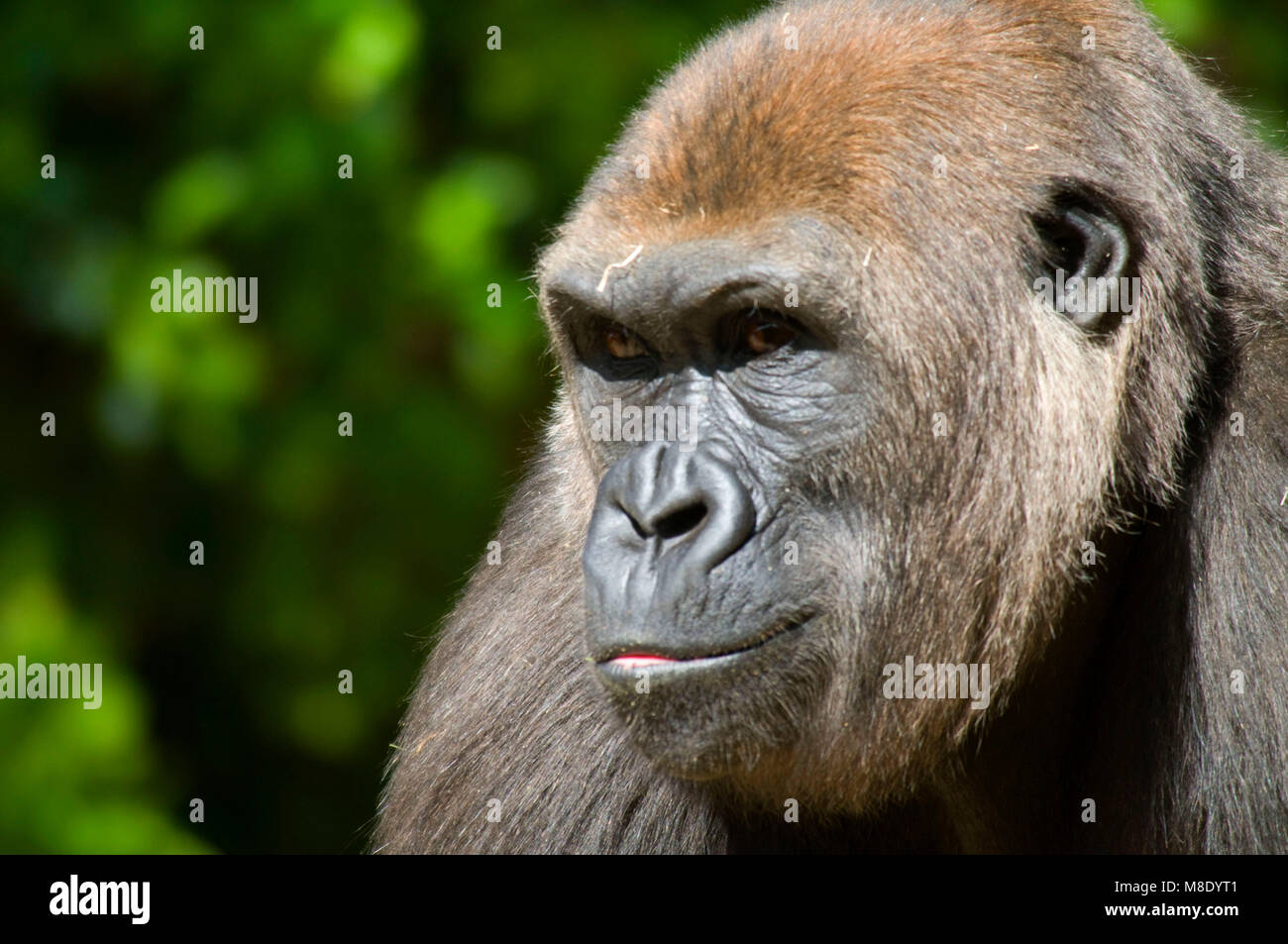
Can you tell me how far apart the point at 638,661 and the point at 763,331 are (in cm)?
86

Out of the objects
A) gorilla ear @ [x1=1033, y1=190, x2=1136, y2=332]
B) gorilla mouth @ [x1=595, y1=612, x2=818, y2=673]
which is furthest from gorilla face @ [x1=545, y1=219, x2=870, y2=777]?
gorilla ear @ [x1=1033, y1=190, x2=1136, y2=332]

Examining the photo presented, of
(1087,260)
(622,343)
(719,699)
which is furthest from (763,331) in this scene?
(719,699)

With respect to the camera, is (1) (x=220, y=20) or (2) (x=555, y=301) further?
(1) (x=220, y=20)

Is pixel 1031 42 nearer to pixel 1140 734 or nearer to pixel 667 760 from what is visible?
pixel 1140 734

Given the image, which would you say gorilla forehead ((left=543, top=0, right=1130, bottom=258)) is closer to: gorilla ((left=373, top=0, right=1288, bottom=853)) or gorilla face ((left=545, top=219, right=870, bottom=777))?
gorilla ((left=373, top=0, right=1288, bottom=853))

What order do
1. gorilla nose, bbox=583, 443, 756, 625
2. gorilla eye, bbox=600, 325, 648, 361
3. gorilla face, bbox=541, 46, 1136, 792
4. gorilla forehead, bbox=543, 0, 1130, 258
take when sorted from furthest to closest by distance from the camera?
gorilla eye, bbox=600, 325, 648, 361 < gorilla forehead, bbox=543, 0, 1130, 258 < gorilla face, bbox=541, 46, 1136, 792 < gorilla nose, bbox=583, 443, 756, 625

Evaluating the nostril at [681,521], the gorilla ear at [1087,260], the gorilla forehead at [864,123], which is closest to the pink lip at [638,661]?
the nostril at [681,521]

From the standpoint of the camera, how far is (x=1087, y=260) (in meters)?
3.72

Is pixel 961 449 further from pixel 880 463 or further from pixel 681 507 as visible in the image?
pixel 681 507

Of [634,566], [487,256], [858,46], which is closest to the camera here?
[634,566]

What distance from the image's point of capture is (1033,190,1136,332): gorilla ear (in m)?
3.69

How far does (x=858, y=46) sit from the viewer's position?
407 centimetres
